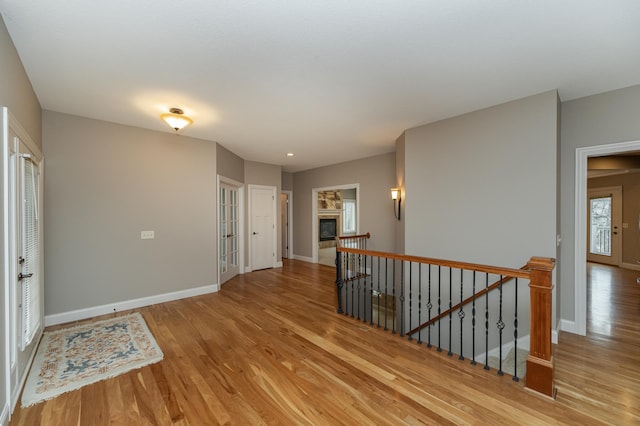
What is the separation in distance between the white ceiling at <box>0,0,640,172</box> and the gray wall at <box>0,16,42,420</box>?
0.35 ft

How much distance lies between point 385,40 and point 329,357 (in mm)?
2779

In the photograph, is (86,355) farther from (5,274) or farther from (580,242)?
(580,242)

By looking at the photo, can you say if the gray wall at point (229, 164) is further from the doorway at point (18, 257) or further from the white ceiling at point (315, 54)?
the doorway at point (18, 257)

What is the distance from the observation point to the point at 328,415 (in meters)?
1.83

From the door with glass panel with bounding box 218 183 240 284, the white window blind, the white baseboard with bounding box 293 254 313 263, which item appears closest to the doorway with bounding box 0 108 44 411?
the white window blind

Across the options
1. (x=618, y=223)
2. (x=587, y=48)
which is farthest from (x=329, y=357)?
(x=618, y=223)

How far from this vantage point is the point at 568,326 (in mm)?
3160

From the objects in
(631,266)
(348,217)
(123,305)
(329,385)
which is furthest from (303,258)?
(631,266)

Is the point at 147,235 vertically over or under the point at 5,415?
over

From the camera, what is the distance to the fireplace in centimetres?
1052

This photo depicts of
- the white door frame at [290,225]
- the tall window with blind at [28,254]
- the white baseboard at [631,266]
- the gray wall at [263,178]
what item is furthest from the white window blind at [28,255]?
the white baseboard at [631,266]

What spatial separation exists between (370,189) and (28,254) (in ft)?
17.8

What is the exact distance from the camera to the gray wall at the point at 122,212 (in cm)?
341

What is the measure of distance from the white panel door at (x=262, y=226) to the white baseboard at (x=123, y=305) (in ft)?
5.87
